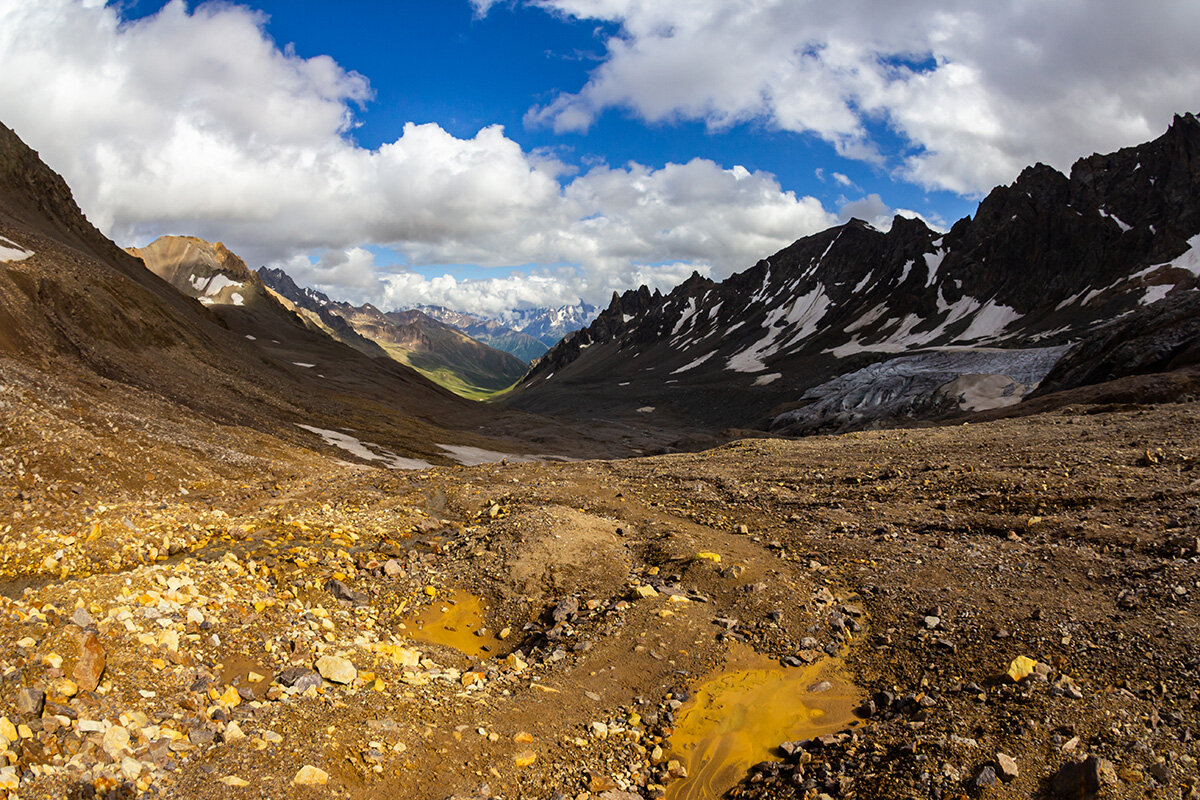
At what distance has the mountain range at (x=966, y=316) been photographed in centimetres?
6125

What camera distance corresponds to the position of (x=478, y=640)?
13.1 m

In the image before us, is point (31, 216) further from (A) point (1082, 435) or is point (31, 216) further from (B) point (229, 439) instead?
(A) point (1082, 435)

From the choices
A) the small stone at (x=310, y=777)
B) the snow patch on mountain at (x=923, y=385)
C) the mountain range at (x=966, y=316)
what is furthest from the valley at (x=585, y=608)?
the snow patch on mountain at (x=923, y=385)

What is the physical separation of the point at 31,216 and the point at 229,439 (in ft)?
157

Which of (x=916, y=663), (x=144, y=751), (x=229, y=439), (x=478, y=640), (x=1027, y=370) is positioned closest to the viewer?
(x=144, y=751)

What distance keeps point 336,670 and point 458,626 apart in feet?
11.6

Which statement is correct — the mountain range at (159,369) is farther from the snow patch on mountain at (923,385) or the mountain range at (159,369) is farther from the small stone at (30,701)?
the snow patch on mountain at (923,385)

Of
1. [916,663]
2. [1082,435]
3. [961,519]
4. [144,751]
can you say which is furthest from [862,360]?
[144,751]

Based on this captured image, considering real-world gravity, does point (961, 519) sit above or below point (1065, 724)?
above

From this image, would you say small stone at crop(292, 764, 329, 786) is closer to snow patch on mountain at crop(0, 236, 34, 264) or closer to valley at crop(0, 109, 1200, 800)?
valley at crop(0, 109, 1200, 800)

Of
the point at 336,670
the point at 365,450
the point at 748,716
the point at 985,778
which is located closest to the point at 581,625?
the point at 748,716

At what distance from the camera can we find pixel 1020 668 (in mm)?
9914

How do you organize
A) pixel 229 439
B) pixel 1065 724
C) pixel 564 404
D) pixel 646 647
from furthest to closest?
pixel 564 404
pixel 229 439
pixel 646 647
pixel 1065 724

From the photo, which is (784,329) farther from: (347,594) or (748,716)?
(748,716)
